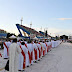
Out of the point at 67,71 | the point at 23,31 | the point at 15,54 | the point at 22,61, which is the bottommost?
the point at 67,71

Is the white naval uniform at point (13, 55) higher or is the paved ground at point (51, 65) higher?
the white naval uniform at point (13, 55)

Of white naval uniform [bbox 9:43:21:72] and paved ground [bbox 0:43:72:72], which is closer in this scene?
white naval uniform [bbox 9:43:21:72]

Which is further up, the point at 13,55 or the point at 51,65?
the point at 13,55

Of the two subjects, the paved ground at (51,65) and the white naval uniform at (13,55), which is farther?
the paved ground at (51,65)

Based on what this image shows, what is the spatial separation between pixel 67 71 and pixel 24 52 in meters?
2.50

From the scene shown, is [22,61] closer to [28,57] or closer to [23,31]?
[28,57]

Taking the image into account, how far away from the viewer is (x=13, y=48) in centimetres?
585

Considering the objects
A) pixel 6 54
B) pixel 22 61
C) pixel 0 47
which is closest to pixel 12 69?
pixel 22 61

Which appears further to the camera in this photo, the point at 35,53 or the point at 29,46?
the point at 35,53

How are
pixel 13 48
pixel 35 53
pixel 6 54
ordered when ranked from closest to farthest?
pixel 13 48
pixel 35 53
pixel 6 54

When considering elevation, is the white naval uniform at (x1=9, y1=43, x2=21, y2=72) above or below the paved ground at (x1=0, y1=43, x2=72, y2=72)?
above

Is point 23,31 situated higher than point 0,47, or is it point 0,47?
point 23,31

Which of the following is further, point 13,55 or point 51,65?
point 51,65

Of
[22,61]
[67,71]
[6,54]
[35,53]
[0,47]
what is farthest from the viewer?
[0,47]
